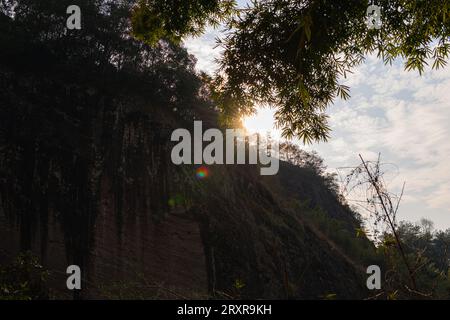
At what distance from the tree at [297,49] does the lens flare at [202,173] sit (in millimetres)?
16179

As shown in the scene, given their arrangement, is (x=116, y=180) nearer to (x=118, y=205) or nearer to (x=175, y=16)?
(x=118, y=205)

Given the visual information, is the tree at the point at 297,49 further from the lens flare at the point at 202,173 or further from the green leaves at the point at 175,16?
the lens flare at the point at 202,173

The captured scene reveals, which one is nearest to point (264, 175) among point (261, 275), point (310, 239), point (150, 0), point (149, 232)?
point (310, 239)

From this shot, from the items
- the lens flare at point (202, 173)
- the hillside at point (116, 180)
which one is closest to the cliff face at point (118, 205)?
the hillside at point (116, 180)

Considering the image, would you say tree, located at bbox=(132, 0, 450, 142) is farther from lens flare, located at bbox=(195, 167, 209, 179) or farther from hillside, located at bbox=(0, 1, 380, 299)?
lens flare, located at bbox=(195, 167, 209, 179)

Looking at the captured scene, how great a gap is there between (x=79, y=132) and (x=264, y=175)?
59.3 ft

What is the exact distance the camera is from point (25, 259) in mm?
5934

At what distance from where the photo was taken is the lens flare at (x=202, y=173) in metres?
22.6

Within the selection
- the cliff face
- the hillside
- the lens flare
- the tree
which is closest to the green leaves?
the tree

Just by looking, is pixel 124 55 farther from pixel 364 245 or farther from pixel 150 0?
pixel 364 245

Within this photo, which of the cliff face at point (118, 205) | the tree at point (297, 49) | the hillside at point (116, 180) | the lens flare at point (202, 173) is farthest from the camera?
the lens flare at point (202, 173)

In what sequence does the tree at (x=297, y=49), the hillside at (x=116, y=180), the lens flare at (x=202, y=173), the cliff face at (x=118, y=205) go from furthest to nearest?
the lens flare at (x=202, y=173) < the hillside at (x=116, y=180) < the cliff face at (x=118, y=205) < the tree at (x=297, y=49)

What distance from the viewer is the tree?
→ 17.1 ft

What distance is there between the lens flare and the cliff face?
410 mm
